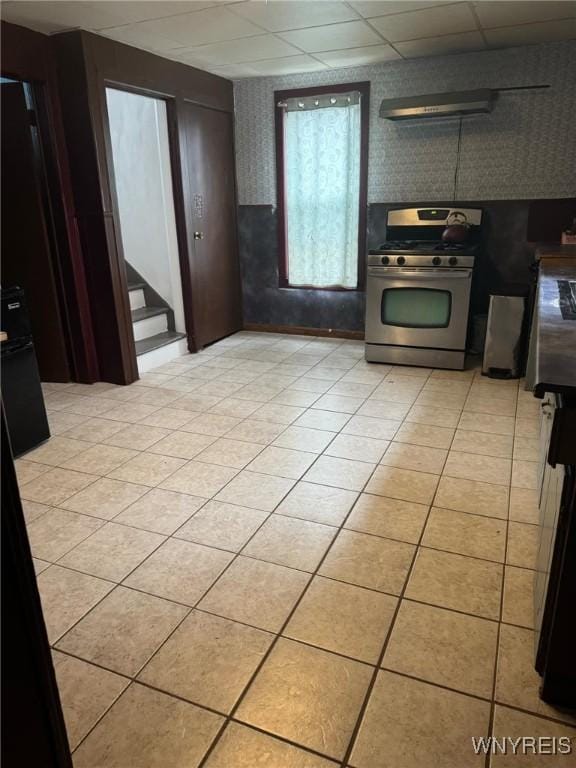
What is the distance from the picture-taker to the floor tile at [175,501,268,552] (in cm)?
214

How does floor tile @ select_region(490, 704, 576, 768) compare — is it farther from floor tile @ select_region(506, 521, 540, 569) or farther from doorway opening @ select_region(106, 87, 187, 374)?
doorway opening @ select_region(106, 87, 187, 374)

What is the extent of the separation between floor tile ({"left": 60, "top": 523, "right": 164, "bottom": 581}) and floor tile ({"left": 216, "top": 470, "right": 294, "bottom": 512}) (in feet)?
1.34

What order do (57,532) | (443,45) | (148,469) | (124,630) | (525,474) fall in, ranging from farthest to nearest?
(443,45) < (148,469) < (525,474) < (57,532) < (124,630)

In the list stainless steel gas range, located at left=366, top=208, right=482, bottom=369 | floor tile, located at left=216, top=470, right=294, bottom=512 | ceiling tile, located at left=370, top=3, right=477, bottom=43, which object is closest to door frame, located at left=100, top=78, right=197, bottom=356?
stainless steel gas range, located at left=366, top=208, right=482, bottom=369

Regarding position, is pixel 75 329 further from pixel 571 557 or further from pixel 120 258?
pixel 571 557

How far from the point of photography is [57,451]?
2988 mm

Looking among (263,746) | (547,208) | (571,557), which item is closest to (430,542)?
(571,557)

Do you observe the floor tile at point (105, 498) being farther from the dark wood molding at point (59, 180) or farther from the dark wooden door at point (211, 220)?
the dark wooden door at point (211, 220)

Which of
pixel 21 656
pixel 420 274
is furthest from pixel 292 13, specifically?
Answer: pixel 21 656

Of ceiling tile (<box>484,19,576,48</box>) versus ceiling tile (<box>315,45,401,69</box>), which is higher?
ceiling tile (<box>315,45,401,69</box>)

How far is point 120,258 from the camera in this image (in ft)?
12.7

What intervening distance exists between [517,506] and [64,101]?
3678 mm

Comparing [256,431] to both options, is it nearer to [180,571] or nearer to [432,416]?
[432,416]

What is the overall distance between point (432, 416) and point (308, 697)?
218cm
